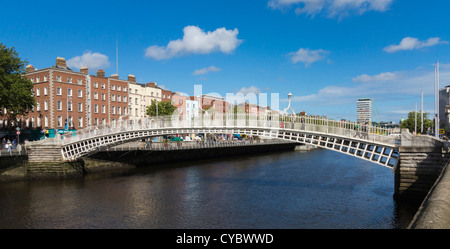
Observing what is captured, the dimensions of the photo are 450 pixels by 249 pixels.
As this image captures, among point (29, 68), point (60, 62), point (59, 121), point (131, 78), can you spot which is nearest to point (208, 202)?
point (59, 121)

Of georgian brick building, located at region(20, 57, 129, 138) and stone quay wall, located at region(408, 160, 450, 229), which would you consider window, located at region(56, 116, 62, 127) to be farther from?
stone quay wall, located at region(408, 160, 450, 229)

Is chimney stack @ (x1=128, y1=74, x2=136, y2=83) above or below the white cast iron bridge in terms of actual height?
above

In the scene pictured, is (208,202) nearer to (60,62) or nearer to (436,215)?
A: (436,215)

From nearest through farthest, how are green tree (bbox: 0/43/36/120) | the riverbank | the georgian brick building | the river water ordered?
the river water
the riverbank
green tree (bbox: 0/43/36/120)
the georgian brick building

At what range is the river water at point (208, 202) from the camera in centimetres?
1575

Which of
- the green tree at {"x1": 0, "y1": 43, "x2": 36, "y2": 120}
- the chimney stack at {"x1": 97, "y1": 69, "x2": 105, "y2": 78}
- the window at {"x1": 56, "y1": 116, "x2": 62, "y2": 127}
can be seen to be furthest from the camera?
the chimney stack at {"x1": 97, "y1": 69, "x2": 105, "y2": 78}

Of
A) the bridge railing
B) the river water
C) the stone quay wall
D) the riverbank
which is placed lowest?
the river water

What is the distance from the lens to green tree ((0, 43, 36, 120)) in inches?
1186

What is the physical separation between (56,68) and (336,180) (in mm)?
39662

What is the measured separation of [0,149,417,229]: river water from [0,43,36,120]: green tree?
29.8 ft

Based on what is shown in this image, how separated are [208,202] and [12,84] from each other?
2450cm

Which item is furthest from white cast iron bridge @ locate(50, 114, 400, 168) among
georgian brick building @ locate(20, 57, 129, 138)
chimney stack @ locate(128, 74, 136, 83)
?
chimney stack @ locate(128, 74, 136, 83)

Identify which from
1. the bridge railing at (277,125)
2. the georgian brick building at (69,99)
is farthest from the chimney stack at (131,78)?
the bridge railing at (277,125)
